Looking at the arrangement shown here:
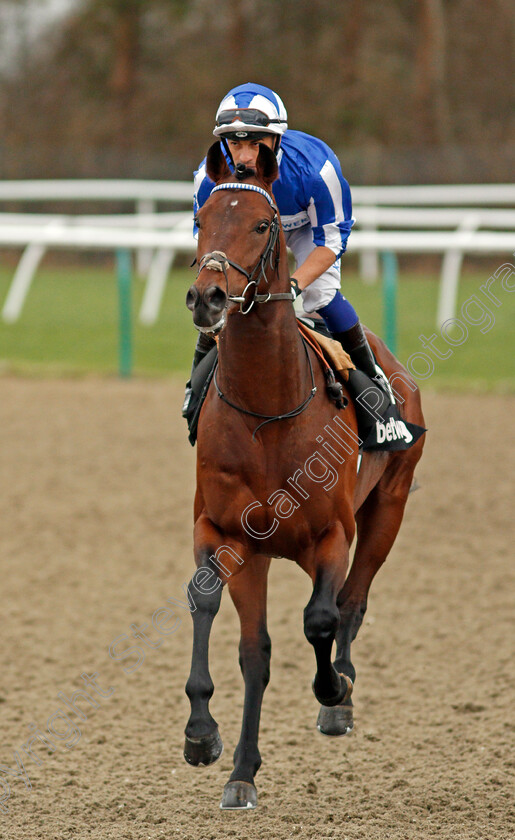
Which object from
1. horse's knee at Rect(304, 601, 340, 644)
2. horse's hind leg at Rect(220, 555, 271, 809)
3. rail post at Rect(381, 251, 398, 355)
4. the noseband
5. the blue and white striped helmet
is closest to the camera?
the noseband

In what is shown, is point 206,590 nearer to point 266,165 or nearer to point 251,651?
point 251,651

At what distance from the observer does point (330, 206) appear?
3672 millimetres

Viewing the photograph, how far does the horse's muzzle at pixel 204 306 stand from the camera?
284 cm

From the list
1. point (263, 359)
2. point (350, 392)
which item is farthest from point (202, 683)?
point (350, 392)

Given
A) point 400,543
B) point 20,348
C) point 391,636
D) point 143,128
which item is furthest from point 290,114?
point 391,636

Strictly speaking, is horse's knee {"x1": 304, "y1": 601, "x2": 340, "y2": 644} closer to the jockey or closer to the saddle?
the saddle

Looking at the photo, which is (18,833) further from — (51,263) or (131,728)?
(51,263)

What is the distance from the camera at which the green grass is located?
1170cm

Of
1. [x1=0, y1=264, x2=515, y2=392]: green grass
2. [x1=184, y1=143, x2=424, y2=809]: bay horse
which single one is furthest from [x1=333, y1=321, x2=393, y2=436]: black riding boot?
[x1=0, y1=264, x2=515, y2=392]: green grass

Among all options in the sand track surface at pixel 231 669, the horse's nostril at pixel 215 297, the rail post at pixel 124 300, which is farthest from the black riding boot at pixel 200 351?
the rail post at pixel 124 300

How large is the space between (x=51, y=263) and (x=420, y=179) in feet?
23.4

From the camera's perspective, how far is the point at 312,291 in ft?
12.9

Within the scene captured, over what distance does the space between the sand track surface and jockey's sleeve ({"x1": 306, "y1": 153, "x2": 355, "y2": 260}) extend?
1.90m

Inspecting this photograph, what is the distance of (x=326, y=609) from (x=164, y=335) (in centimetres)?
1030
